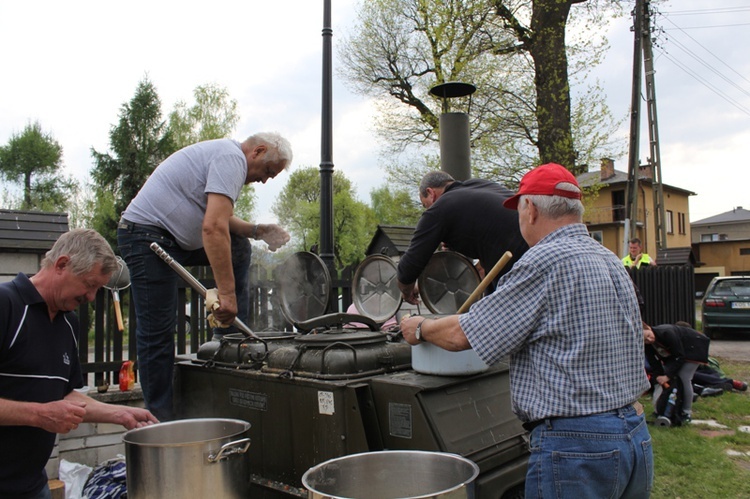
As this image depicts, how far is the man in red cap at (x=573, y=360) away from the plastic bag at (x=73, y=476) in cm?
313

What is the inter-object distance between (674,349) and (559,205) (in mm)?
5867

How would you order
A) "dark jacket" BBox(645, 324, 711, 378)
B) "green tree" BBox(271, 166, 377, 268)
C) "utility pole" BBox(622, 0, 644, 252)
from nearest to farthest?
1. "dark jacket" BBox(645, 324, 711, 378)
2. "utility pole" BBox(622, 0, 644, 252)
3. "green tree" BBox(271, 166, 377, 268)

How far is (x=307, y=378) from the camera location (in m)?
2.80

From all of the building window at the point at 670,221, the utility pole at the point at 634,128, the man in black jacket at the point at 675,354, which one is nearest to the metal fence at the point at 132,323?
the man in black jacket at the point at 675,354

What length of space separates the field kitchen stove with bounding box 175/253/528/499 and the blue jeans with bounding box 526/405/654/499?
0.60m

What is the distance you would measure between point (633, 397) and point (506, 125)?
55.9 feet

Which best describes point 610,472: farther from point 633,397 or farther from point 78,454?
point 78,454

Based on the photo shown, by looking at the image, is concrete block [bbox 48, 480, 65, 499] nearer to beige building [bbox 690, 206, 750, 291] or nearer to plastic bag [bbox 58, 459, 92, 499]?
plastic bag [bbox 58, 459, 92, 499]

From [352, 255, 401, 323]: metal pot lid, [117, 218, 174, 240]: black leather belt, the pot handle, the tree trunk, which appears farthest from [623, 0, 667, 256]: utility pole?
the pot handle

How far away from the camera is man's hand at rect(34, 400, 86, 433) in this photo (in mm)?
2160

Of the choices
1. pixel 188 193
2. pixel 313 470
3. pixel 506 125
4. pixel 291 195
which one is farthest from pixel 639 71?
pixel 291 195

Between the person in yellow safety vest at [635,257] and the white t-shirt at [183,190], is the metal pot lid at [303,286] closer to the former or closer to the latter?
the white t-shirt at [183,190]

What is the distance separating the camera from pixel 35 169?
38875mm

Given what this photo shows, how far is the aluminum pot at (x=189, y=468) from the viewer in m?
2.21
